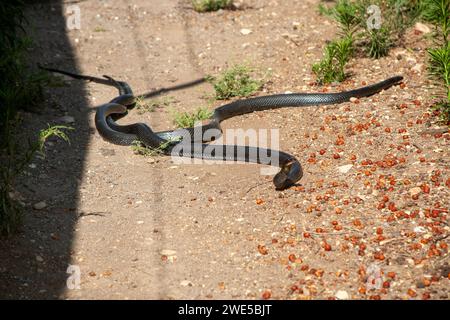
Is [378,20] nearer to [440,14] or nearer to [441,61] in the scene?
[440,14]

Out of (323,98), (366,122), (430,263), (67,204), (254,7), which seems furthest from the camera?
(254,7)

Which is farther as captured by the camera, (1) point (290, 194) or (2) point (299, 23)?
(2) point (299, 23)

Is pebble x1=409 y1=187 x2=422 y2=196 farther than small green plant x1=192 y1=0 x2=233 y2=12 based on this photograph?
No

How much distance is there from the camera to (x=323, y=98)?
26.6 feet

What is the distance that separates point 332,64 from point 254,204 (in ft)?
11.1

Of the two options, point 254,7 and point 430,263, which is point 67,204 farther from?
point 254,7

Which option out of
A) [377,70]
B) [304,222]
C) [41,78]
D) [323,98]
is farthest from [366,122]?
[41,78]

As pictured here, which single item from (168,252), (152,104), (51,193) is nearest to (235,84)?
(152,104)

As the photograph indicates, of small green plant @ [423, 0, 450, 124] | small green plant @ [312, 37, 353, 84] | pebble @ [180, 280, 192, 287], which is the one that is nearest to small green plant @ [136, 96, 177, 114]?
small green plant @ [312, 37, 353, 84]

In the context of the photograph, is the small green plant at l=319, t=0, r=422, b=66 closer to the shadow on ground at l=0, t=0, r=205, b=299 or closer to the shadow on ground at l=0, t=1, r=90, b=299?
the shadow on ground at l=0, t=0, r=205, b=299

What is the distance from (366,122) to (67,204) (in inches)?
Result: 129

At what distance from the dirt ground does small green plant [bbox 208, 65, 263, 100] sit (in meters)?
0.22

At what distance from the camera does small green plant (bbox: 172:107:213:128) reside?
7889 millimetres

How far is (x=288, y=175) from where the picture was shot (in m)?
6.31
